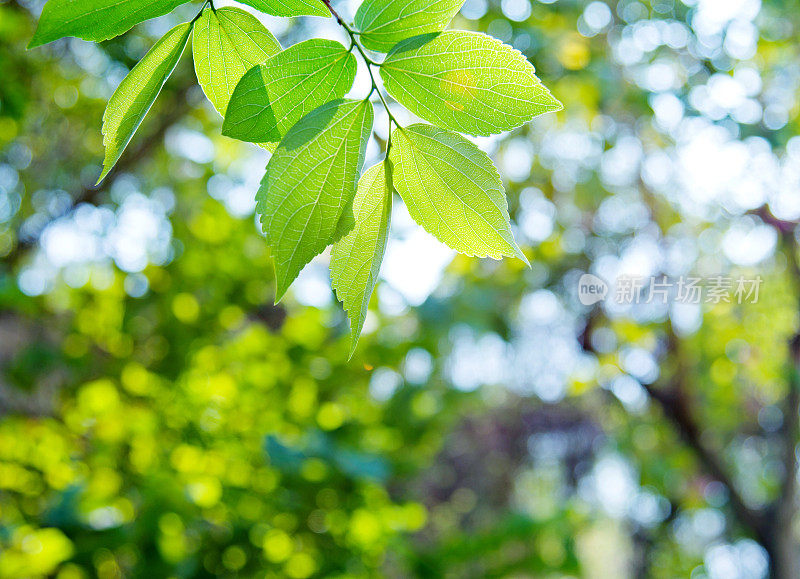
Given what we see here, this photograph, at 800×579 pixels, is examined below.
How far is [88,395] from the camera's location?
5.05 ft

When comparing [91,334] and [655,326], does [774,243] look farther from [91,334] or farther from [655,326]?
[91,334]

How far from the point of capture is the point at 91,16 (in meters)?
0.26

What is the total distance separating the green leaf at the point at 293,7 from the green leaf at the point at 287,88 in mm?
14

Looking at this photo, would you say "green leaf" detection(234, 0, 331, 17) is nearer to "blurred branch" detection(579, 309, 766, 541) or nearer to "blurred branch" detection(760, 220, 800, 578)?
"blurred branch" detection(579, 309, 766, 541)

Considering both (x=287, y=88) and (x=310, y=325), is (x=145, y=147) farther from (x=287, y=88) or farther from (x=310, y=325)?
(x=287, y=88)

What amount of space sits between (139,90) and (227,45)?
4cm

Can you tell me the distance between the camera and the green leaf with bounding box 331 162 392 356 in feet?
0.85

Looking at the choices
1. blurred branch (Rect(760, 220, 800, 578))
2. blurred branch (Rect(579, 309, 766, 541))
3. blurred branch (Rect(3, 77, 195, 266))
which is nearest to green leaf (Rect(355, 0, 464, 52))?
blurred branch (Rect(3, 77, 195, 266))

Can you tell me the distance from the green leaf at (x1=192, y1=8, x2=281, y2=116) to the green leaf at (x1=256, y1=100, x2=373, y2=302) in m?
0.06

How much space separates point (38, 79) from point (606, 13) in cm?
168

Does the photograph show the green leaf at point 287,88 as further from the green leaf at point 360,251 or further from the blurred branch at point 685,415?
the blurred branch at point 685,415

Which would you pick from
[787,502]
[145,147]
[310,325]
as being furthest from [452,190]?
[787,502]

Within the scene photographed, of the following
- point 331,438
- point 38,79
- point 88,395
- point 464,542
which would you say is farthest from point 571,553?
point 38,79

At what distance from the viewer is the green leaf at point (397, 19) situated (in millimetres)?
264
